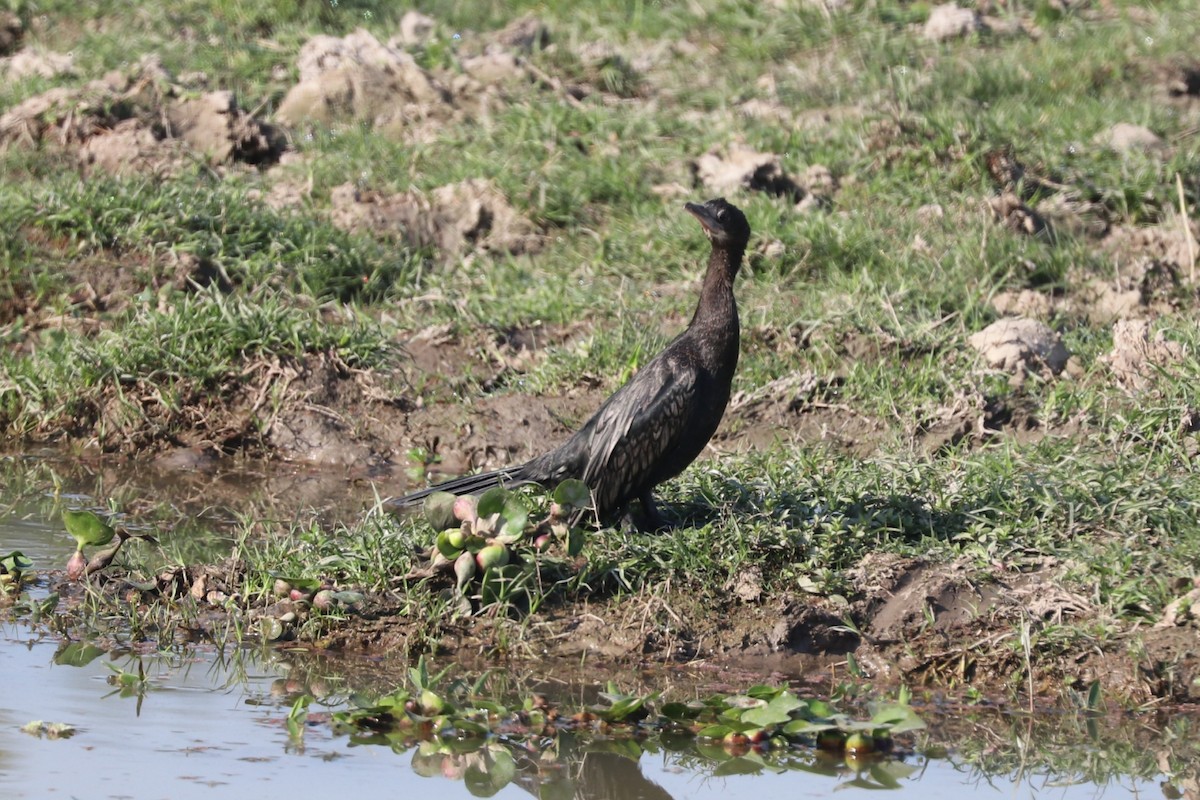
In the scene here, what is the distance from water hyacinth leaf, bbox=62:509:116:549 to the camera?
5.24m

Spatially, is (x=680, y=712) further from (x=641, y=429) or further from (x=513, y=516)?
(x=641, y=429)

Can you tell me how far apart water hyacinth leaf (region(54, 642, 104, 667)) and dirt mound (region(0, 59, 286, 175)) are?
14.8ft

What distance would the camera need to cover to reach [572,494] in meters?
5.36

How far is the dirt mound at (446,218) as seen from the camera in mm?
8695

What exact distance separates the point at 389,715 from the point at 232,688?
1.97 feet

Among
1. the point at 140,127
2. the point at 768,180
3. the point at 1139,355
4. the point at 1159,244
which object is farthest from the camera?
the point at 140,127

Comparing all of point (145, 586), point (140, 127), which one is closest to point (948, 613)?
point (145, 586)

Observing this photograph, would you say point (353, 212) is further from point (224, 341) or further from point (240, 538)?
point (240, 538)

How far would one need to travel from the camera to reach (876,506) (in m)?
5.67

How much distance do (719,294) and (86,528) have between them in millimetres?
2327

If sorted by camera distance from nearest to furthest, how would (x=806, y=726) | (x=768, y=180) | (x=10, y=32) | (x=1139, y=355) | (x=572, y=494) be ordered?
(x=806, y=726)
(x=572, y=494)
(x=1139, y=355)
(x=768, y=180)
(x=10, y=32)

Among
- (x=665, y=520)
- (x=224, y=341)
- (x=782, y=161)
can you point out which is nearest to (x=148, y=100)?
(x=224, y=341)

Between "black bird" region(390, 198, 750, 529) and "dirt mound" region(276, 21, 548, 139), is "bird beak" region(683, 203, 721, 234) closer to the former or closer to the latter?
"black bird" region(390, 198, 750, 529)

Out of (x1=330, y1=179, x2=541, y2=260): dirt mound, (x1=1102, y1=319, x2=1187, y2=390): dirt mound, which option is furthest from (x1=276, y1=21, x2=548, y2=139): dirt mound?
(x1=1102, y1=319, x2=1187, y2=390): dirt mound
